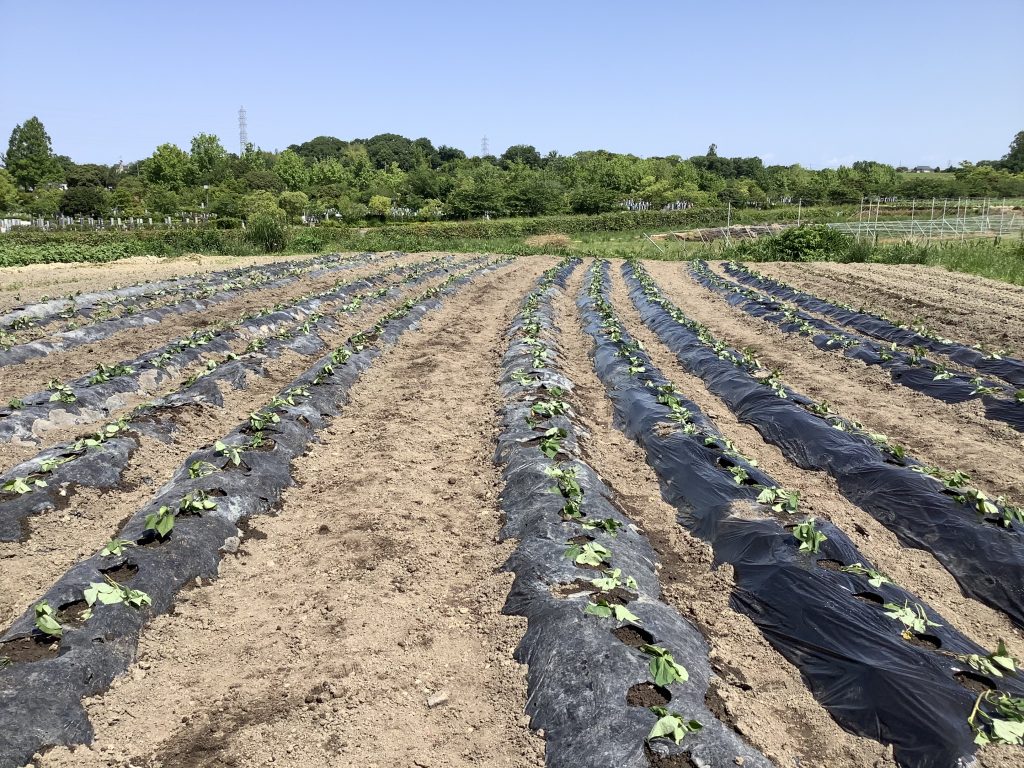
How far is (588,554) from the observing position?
4883 millimetres

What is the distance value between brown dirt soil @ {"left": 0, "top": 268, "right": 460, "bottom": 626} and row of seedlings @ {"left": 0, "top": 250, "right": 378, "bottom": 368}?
522 cm

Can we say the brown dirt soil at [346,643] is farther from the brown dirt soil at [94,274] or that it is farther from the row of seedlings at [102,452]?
the brown dirt soil at [94,274]

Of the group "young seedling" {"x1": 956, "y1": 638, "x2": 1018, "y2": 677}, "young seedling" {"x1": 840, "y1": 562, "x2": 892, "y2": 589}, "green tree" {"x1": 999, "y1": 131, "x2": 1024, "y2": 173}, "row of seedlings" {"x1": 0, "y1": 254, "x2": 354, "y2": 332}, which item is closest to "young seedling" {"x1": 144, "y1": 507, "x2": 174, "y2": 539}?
"young seedling" {"x1": 840, "y1": 562, "x2": 892, "y2": 589}

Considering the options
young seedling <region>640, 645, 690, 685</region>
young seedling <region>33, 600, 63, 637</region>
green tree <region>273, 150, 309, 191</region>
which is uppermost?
green tree <region>273, 150, 309, 191</region>

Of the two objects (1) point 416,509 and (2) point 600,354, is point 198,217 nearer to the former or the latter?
(2) point 600,354

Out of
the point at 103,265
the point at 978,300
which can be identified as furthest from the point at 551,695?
the point at 103,265

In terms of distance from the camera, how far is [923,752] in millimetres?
3496

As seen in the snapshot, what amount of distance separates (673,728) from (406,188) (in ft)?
242

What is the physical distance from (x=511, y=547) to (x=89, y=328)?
41.9ft

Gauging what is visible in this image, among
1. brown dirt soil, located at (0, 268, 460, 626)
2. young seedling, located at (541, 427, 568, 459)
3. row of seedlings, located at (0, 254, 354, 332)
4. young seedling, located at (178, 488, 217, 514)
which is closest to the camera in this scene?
brown dirt soil, located at (0, 268, 460, 626)

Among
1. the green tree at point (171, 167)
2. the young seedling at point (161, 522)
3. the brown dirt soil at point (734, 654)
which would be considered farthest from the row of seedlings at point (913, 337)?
the green tree at point (171, 167)

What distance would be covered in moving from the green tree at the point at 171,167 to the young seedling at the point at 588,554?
8034cm

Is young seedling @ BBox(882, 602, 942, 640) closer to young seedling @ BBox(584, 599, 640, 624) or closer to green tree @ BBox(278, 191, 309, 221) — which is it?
young seedling @ BBox(584, 599, 640, 624)

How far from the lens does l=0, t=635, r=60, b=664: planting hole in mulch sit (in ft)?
12.7
